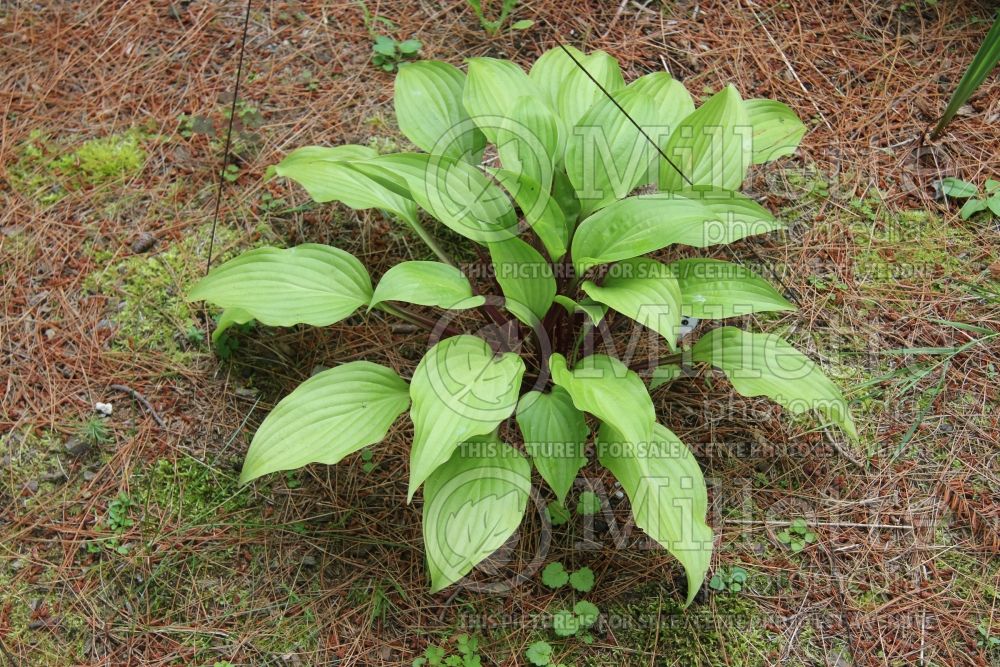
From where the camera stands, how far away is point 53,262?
2551 millimetres

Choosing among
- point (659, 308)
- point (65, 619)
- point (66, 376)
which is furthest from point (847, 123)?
point (65, 619)

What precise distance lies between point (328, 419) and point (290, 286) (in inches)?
16.4

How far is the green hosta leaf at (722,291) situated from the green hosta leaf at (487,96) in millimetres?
713

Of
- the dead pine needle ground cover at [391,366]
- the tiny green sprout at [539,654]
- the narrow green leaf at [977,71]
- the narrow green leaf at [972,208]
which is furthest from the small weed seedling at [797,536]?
the narrow green leaf at [977,71]

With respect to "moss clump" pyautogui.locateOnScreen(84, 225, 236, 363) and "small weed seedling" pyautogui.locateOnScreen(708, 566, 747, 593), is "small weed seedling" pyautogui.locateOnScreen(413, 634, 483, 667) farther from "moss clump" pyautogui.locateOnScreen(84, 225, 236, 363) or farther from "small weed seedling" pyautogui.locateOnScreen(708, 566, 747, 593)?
"moss clump" pyautogui.locateOnScreen(84, 225, 236, 363)

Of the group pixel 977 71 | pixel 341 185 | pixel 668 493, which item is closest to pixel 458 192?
pixel 341 185

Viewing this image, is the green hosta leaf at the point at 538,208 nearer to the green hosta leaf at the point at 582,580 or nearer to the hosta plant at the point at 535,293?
the hosta plant at the point at 535,293

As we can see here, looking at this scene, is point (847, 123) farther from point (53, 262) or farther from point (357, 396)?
point (53, 262)

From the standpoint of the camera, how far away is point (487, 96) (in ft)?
7.56

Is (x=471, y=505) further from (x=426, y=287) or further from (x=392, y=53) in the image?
(x=392, y=53)

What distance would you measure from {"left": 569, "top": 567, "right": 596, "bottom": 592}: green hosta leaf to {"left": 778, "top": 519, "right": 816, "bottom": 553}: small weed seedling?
550 millimetres

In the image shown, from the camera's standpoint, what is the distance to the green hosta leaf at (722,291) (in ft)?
6.95

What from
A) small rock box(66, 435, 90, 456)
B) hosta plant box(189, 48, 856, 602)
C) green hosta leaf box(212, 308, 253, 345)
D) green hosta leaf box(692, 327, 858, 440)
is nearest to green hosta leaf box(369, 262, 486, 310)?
hosta plant box(189, 48, 856, 602)

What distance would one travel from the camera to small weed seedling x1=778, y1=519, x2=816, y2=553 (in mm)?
2113
